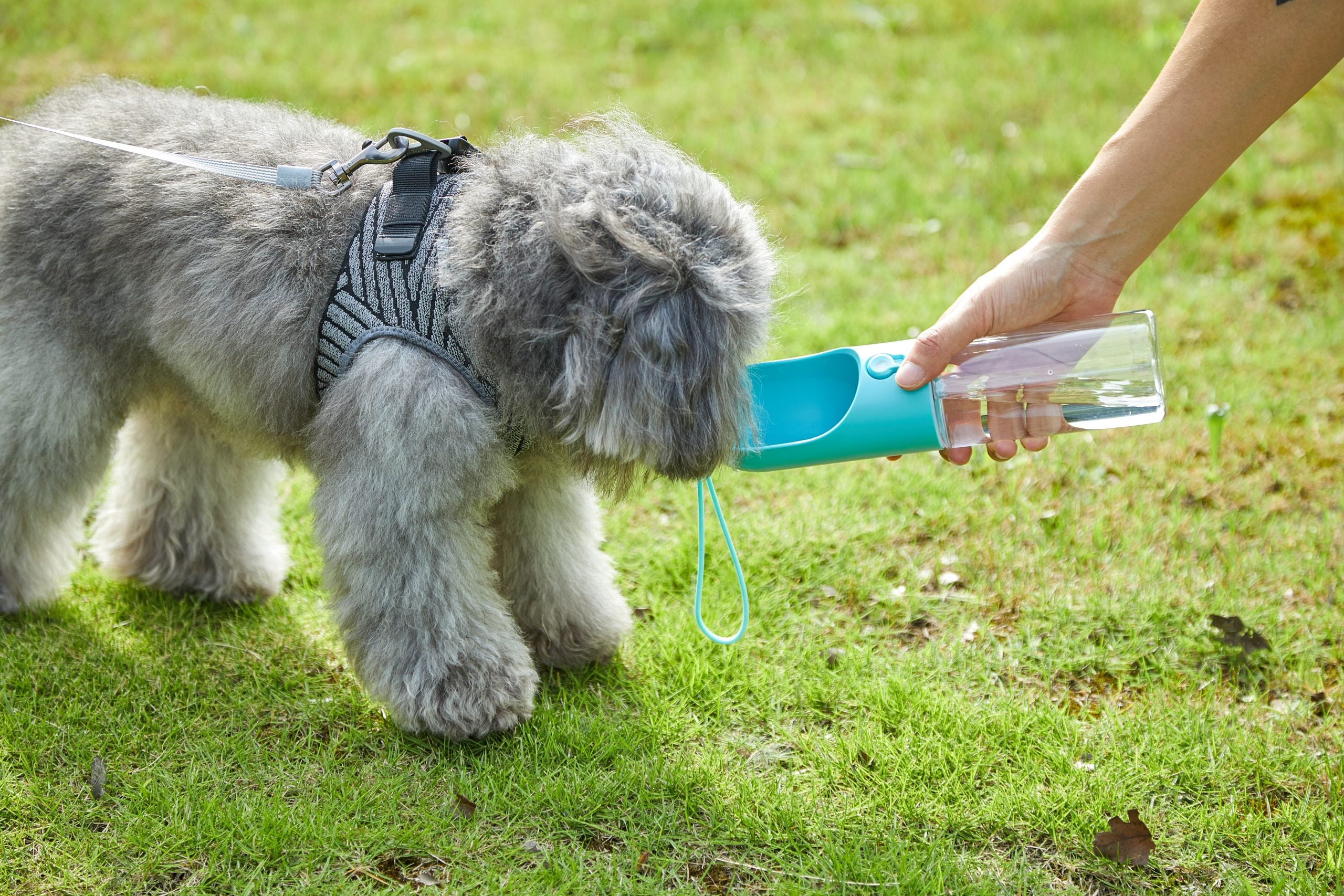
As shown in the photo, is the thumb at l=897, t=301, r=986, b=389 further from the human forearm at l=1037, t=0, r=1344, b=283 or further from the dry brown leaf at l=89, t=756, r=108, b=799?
the dry brown leaf at l=89, t=756, r=108, b=799

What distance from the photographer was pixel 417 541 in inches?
103

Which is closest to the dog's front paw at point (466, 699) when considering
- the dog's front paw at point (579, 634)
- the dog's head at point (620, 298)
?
the dog's front paw at point (579, 634)

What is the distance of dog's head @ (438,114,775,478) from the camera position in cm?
240

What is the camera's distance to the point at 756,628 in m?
3.44

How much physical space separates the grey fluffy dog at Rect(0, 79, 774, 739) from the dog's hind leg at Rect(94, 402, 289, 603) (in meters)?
0.26

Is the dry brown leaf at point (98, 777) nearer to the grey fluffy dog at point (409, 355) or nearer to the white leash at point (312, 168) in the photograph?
the grey fluffy dog at point (409, 355)

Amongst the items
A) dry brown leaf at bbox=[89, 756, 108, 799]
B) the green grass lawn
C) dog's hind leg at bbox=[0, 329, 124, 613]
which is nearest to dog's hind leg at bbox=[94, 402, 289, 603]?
the green grass lawn

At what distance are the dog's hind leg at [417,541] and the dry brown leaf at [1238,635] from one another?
6.93 feet

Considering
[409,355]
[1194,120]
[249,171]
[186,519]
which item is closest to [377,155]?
[249,171]

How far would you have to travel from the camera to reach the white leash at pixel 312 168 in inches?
104

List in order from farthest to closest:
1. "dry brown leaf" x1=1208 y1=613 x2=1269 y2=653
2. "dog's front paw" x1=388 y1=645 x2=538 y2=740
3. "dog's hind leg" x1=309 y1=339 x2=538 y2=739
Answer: "dry brown leaf" x1=1208 y1=613 x2=1269 y2=653
"dog's front paw" x1=388 y1=645 x2=538 y2=740
"dog's hind leg" x1=309 y1=339 x2=538 y2=739

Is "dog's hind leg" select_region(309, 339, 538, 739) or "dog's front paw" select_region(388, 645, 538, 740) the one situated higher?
→ "dog's hind leg" select_region(309, 339, 538, 739)

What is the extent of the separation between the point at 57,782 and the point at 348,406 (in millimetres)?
1254

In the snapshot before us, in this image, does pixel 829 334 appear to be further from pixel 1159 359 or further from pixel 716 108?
pixel 716 108
